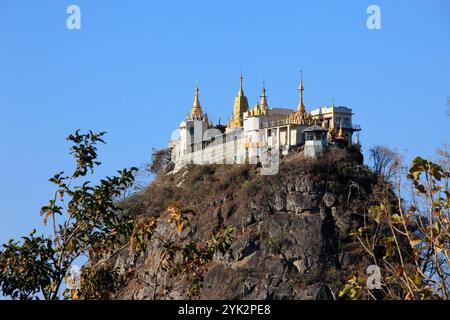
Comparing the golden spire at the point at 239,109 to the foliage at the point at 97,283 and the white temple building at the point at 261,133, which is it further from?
the foliage at the point at 97,283

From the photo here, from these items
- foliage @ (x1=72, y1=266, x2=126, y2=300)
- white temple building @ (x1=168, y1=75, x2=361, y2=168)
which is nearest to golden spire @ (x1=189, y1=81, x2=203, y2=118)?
white temple building @ (x1=168, y1=75, x2=361, y2=168)

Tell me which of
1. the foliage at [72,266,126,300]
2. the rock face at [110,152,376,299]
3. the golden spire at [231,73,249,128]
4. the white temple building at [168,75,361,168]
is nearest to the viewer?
the foliage at [72,266,126,300]

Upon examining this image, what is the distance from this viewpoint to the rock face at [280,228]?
67.7 metres

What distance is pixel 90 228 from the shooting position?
23.6m

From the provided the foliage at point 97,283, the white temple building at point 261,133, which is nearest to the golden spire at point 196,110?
the white temple building at point 261,133

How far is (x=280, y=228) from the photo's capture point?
235 feet

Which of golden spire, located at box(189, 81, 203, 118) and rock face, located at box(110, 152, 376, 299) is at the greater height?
golden spire, located at box(189, 81, 203, 118)

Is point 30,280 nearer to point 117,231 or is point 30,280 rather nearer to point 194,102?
point 117,231

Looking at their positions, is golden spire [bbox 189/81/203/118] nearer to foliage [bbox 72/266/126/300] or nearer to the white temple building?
the white temple building

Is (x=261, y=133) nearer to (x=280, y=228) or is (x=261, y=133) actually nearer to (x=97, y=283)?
(x=280, y=228)

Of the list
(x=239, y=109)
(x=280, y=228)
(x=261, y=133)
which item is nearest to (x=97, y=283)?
(x=280, y=228)

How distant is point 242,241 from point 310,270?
531 centimetres

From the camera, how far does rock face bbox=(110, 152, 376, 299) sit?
67688 millimetres
